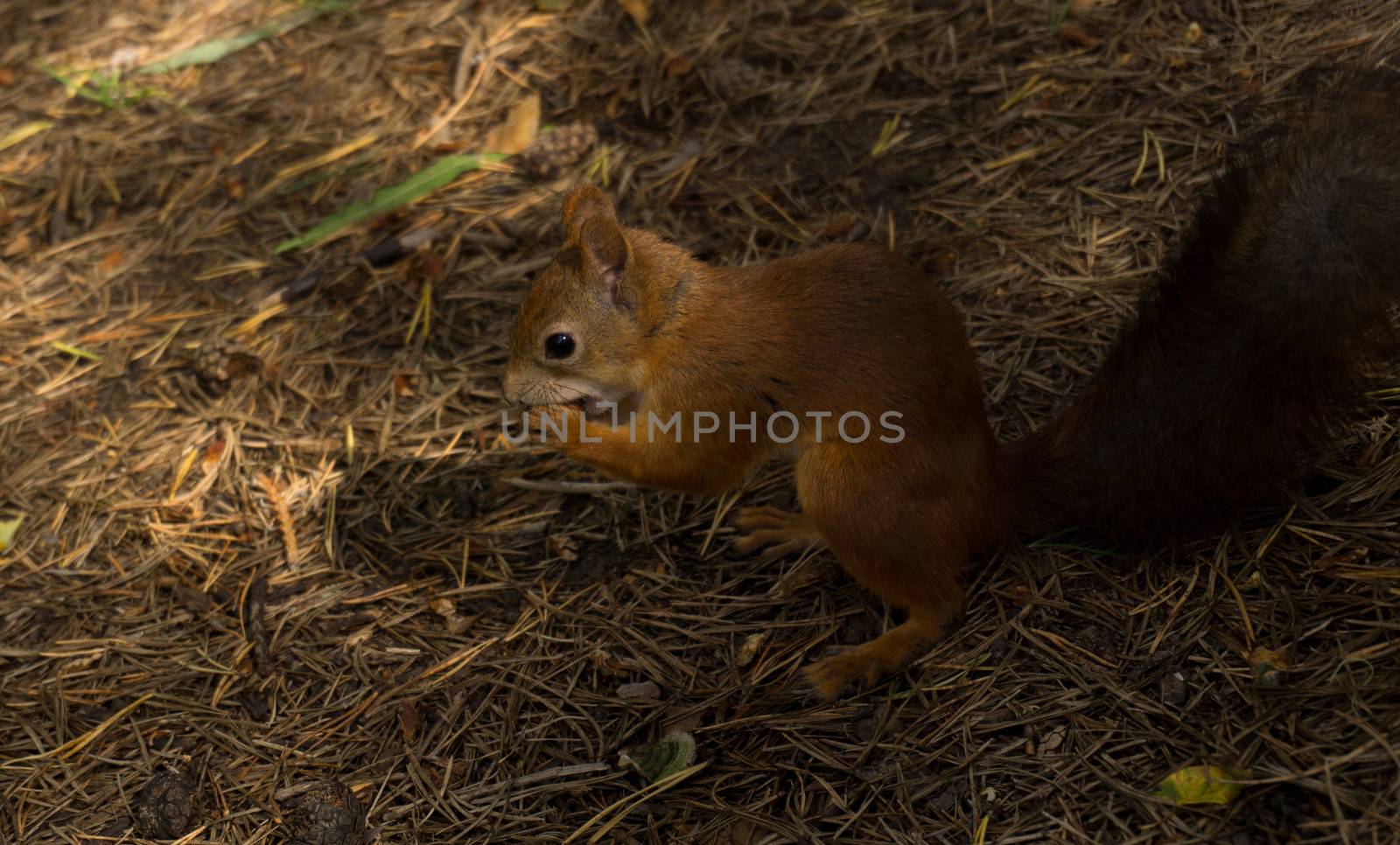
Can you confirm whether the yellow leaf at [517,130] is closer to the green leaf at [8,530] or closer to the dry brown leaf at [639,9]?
the dry brown leaf at [639,9]

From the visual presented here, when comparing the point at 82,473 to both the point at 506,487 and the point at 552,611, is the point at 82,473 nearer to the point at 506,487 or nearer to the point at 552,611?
the point at 506,487

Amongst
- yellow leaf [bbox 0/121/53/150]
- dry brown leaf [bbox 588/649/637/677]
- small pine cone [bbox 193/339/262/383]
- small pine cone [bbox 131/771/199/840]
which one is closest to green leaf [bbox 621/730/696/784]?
dry brown leaf [bbox 588/649/637/677]

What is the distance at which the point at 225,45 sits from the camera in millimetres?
3617

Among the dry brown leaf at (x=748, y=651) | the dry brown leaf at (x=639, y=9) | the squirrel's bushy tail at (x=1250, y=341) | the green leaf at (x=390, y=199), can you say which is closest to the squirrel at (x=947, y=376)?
the squirrel's bushy tail at (x=1250, y=341)

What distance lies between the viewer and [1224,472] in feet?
5.76

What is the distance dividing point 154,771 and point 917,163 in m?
2.22

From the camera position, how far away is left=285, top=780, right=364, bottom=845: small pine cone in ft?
6.25

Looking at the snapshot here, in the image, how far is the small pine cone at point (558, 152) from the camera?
3061 mm

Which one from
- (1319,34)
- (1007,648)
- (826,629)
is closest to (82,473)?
(826,629)

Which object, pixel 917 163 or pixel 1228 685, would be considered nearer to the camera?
pixel 1228 685

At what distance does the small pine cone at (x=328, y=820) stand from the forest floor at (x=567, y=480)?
0.9 inches

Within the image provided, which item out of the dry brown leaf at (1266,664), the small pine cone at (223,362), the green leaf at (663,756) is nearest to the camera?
the dry brown leaf at (1266,664)

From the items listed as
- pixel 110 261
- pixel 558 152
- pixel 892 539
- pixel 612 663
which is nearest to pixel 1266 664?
pixel 892 539

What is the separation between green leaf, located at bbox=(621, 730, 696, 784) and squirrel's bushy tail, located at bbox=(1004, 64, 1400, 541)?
0.74 metres
